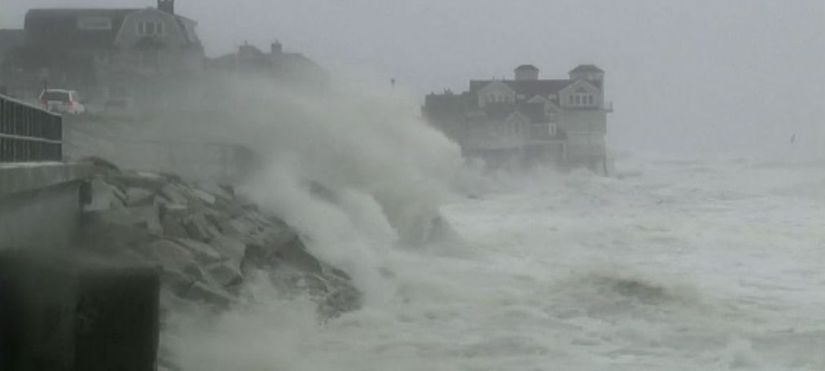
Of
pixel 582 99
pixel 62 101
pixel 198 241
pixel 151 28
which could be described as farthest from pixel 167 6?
pixel 198 241

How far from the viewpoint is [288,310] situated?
46.6 ft

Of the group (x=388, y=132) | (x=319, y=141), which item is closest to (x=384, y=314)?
(x=319, y=141)

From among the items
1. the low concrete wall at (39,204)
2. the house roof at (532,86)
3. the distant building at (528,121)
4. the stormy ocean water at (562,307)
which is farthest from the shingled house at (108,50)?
the low concrete wall at (39,204)

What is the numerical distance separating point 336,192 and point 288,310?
12.6 meters

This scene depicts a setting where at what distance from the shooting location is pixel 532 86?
71000 millimetres

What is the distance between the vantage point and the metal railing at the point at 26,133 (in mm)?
8945

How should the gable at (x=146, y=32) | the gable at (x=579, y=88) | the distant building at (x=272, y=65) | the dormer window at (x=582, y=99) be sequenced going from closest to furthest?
the distant building at (x=272, y=65) → the gable at (x=146, y=32) → the dormer window at (x=582, y=99) → the gable at (x=579, y=88)

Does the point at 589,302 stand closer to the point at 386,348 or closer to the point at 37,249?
the point at 386,348

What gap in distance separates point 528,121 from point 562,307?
170ft

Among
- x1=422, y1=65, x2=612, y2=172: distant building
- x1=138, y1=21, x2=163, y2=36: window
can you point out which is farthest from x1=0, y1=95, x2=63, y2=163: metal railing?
x1=422, y1=65, x2=612, y2=172: distant building

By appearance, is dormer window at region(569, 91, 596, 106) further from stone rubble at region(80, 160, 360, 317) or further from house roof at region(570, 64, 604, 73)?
stone rubble at region(80, 160, 360, 317)

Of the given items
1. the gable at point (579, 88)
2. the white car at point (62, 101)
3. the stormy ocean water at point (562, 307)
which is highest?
the gable at point (579, 88)

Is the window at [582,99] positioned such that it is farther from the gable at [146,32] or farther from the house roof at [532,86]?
the gable at [146,32]

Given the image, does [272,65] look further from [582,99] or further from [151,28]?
[582,99]
